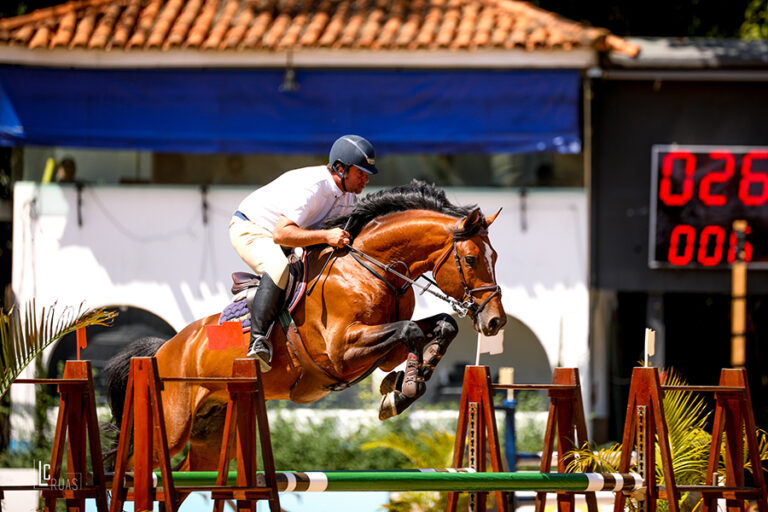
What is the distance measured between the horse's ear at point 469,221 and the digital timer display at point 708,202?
7518 mm

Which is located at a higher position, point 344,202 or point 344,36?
point 344,36

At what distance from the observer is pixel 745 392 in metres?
6.60

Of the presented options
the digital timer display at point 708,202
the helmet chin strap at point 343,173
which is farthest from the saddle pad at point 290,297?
the digital timer display at point 708,202

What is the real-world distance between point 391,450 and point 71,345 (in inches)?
187

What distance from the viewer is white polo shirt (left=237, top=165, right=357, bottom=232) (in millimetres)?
6770

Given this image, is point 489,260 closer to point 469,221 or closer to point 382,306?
point 469,221

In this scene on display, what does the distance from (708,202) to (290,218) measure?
791 centimetres

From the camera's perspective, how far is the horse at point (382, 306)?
6355mm

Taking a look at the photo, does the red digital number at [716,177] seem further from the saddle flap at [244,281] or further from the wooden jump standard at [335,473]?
the saddle flap at [244,281]

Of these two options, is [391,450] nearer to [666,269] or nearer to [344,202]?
[666,269]

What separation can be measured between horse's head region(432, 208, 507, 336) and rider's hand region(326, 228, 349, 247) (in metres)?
0.57

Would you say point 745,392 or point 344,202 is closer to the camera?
point 745,392

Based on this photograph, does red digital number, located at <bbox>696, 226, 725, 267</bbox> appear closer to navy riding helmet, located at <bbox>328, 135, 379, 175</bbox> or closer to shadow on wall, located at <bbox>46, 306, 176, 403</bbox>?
shadow on wall, located at <bbox>46, 306, 176, 403</bbox>

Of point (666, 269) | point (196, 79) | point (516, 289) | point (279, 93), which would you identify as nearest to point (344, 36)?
point (279, 93)
